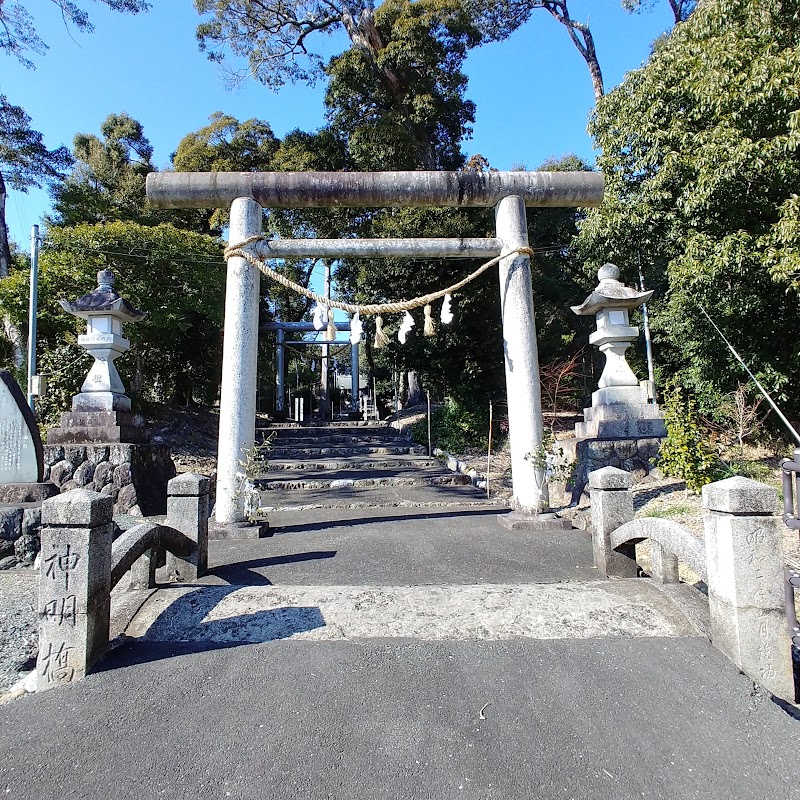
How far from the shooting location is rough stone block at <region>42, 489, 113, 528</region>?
102 inches

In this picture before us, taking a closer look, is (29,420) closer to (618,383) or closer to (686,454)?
(618,383)

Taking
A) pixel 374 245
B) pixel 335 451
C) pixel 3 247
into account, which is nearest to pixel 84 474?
pixel 374 245

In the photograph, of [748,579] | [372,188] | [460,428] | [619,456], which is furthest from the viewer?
[460,428]

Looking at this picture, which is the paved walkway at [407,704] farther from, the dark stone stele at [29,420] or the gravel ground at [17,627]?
the dark stone stele at [29,420]

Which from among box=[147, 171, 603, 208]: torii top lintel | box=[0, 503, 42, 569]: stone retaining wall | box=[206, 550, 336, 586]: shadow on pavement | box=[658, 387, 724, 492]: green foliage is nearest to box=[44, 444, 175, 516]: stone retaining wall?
box=[0, 503, 42, 569]: stone retaining wall

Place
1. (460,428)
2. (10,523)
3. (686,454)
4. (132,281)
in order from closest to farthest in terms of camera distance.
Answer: (10,523) → (686,454) → (132,281) → (460,428)

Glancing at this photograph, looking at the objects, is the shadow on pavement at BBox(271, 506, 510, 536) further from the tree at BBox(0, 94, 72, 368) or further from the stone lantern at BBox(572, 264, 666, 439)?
the tree at BBox(0, 94, 72, 368)

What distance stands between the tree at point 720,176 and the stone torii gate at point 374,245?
9.62 feet

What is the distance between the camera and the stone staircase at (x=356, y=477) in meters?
7.39

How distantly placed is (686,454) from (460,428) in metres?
7.13

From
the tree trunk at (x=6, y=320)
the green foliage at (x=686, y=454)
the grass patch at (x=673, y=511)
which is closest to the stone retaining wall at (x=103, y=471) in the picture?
the tree trunk at (x=6, y=320)

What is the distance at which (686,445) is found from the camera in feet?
20.7

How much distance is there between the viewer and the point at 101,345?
6.97m

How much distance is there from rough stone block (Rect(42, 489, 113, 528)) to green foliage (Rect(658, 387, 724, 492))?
641cm
